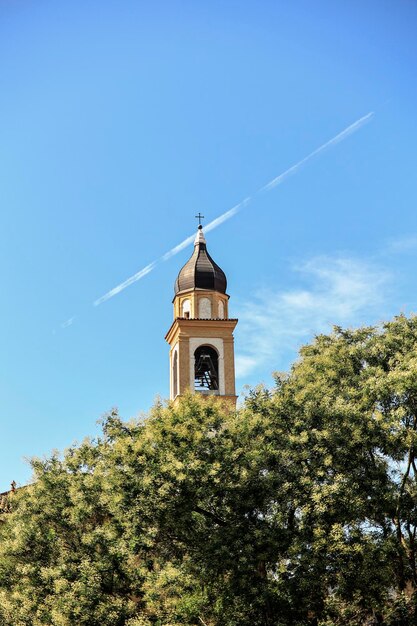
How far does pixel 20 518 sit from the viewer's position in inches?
918

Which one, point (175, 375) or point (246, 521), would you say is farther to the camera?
point (175, 375)

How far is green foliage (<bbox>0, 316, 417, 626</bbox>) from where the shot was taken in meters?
19.1

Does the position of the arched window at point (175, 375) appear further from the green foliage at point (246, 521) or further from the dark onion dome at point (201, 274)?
the green foliage at point (246, 521)

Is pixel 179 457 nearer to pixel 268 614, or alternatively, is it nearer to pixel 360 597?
pixel 268 614

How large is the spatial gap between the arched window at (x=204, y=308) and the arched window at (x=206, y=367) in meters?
1.76

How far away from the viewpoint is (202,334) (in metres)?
37.3

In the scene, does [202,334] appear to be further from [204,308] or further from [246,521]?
[246,521]

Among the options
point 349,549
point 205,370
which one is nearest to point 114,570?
point 349,549

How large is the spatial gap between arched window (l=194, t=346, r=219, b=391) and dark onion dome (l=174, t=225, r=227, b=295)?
3419 millimetres

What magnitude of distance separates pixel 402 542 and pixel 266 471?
14.3 feet

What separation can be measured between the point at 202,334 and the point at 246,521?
712 inches

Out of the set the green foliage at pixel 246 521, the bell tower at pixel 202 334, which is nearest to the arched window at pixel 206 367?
the bell tower at pixel 202 334

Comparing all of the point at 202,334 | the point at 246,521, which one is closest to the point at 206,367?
the point at 202,334

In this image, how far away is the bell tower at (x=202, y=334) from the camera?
36363mm
